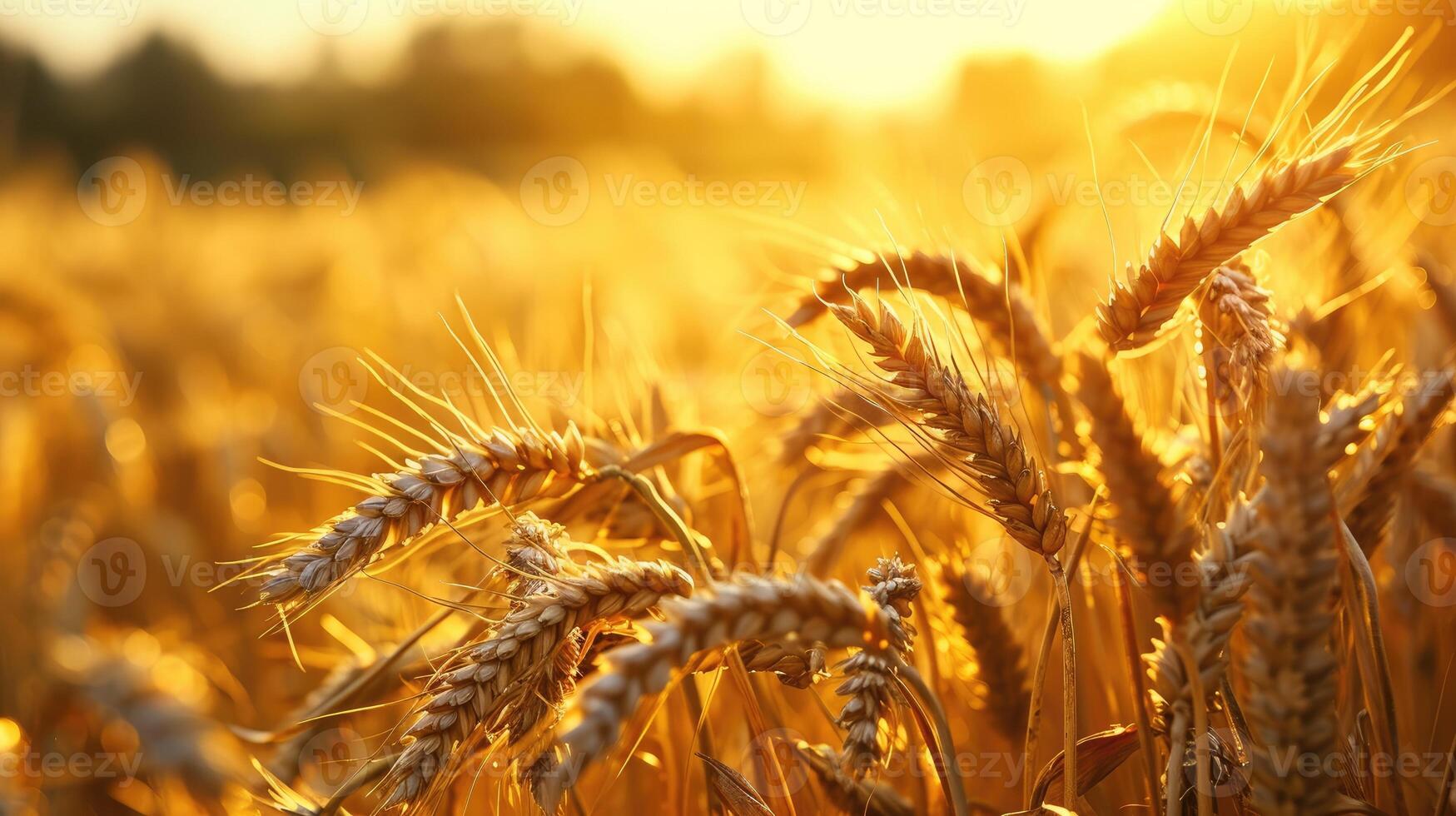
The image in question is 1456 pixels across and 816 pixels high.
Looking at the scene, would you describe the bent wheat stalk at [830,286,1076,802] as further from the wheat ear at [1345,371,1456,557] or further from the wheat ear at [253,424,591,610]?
the wheat ear at [1345,371,1456,557]

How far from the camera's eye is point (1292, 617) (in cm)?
77

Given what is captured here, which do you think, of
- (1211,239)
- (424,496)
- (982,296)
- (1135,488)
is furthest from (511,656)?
(982,296)

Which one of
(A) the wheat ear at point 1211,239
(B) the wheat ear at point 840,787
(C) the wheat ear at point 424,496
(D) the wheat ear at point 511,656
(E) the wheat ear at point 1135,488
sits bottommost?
(B) the wheat ear at point 840,787

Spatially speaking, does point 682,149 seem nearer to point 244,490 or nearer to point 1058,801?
point 244,490

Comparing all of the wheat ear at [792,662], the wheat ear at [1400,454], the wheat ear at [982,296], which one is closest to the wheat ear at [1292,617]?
the wheat ear at [792,662]

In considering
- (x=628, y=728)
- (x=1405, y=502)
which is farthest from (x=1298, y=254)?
(x=628, y=728)

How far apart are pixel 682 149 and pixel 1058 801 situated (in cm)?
3348

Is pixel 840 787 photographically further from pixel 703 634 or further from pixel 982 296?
pixel 982 296

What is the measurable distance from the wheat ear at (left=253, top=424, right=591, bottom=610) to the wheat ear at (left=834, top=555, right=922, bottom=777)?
42 centimetres

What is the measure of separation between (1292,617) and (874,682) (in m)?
0.38

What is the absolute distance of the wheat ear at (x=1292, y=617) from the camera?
693 mm

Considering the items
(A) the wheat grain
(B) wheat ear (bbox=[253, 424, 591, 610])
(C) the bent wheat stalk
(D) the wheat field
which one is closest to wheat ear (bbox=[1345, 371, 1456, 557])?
(D) the wheat field

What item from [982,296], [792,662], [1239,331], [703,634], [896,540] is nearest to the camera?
[703,634]

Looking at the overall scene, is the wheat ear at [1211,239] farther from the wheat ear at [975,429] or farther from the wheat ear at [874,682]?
the wheat ear at [874,682]
